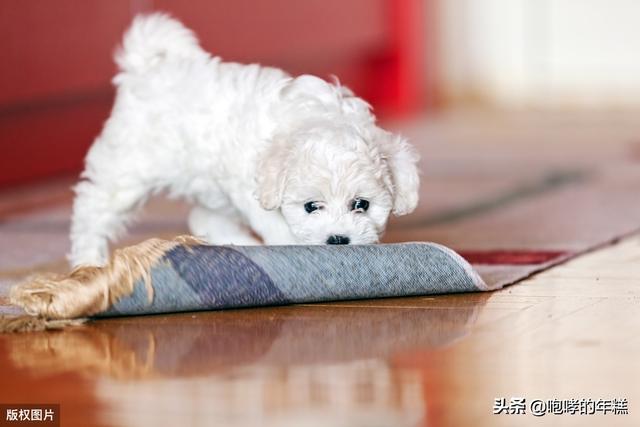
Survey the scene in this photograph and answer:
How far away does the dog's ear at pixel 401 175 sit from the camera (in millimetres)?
2475

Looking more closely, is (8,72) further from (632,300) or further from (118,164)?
(632,300)

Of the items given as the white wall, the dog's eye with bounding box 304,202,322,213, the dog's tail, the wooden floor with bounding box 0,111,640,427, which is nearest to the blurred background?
the white wall

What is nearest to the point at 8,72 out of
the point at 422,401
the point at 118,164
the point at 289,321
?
the point at 118,164

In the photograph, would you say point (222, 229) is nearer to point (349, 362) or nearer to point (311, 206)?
point (311, 206)

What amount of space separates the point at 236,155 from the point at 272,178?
17 centimetres

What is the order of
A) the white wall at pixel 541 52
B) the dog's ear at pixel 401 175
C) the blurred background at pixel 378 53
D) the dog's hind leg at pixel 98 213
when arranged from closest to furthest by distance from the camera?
1. the dog's ear at pixel 401 175
2. the dog's hind leg at pixel 98 213
3. the blurred background at pixel 378 53
4. the white wall at pixel 541 52

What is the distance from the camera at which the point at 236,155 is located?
2.54 meters

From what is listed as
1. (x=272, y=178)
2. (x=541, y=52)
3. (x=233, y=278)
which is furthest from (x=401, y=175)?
(x=541, y=52)

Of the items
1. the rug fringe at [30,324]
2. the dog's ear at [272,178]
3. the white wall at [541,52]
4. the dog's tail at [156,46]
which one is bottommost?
the rug fringe at [30,324]

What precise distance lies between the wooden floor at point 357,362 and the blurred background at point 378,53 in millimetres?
2087

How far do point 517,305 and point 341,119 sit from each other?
473 millimetres

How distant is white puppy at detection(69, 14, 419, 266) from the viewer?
2.39 meters

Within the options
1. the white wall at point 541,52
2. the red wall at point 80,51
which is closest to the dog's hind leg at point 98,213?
the red wall at point 80,51

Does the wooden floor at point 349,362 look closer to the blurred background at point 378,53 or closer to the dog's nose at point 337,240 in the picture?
the dog's nose at point 337,240
